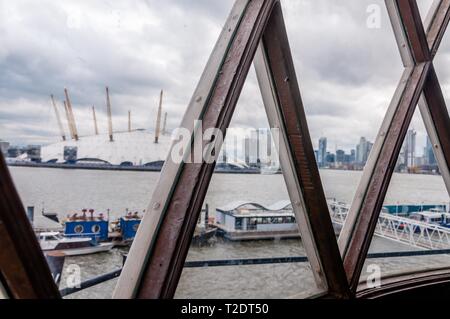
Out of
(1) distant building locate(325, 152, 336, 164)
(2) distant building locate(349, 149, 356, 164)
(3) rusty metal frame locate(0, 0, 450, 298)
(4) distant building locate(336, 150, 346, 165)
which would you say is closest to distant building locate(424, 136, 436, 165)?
(3) rusty metal frame locate(0, 0, 450, 298)

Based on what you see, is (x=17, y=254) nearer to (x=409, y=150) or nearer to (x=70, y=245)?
(x=70, y=245)

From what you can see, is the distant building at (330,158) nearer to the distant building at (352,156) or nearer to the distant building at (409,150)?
the distant building at (352,156)

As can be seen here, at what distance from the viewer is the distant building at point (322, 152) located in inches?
81.2

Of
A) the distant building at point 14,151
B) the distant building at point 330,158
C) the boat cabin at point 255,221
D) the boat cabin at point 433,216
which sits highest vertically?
the distant building at point 330,158

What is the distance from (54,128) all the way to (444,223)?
11.3 feet

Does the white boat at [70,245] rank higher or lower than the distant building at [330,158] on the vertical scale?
lower

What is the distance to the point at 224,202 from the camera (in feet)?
5.42

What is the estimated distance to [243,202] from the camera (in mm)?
1766

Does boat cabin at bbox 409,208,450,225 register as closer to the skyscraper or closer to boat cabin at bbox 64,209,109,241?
the skyscraper

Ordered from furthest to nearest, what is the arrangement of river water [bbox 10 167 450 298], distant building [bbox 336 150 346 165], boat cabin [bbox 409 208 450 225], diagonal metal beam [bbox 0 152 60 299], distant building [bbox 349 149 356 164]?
boat cabin [bbox 409 208 450 225] → distant building [bbox 349 149 356 164] → distant building [bbox 336 150 346 165] → river water [bbox 10 167 450 298] → diagonal metal beam [bbox 0 152 60 299]

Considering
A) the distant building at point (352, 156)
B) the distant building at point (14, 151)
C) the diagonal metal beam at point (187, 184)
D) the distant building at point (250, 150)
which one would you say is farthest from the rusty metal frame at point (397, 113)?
the distant building at point (14, 151)

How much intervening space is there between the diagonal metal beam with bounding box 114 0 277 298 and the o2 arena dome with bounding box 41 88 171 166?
12 cm

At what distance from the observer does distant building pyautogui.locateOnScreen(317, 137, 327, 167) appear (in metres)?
2.06

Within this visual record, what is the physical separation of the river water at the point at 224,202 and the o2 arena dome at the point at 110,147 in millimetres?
Answer: 54
